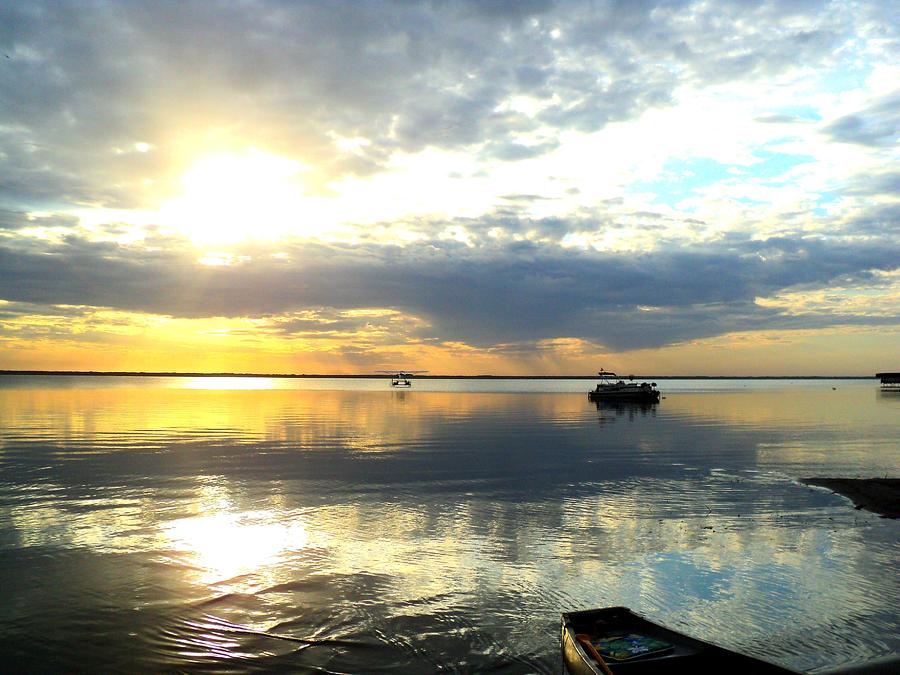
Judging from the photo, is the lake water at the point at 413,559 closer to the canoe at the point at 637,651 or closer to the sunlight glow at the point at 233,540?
the sunlight glow at the point at 233,540

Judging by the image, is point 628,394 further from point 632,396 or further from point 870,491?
point 870,491

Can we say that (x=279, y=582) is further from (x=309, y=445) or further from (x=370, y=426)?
(x=370, y=426)

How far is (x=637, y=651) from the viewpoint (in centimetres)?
Result: 1122


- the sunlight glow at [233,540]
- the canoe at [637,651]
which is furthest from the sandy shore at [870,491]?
the sunlight glow at [233,540]

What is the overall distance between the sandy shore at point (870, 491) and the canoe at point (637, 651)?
67.4 feet

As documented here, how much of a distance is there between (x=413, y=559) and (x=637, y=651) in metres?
9.89

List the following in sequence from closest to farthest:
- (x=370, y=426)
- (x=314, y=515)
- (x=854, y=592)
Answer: (x=854, y=592)
(x=314, y=515)
(x=370, y=426)

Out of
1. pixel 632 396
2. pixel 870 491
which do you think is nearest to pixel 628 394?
pixel 632 396

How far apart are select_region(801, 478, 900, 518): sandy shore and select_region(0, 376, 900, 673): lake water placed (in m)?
1.01

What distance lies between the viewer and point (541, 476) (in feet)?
121

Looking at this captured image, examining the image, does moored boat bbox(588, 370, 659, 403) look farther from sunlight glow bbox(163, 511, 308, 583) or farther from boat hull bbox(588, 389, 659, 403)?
sunlight glow bbox(163, 511, 308, 583)

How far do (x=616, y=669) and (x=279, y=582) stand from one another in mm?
10574

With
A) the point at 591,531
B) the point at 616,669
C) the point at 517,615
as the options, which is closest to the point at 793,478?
the point at 591,531

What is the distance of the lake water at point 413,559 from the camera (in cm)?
1397
